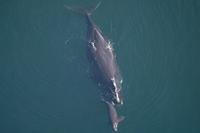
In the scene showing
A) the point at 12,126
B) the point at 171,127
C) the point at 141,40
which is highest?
the point at 141,40

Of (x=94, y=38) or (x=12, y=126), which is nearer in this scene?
(x=94, y=38)

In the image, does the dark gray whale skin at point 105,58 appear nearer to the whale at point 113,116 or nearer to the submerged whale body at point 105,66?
the submerged whale body at point 105,66

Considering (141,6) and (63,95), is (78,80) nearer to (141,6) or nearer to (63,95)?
(63,95)

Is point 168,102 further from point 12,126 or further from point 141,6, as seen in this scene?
point 12,126

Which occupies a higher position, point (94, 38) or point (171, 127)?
point (94, 38)

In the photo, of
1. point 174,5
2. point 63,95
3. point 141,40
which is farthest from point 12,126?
point 174,5

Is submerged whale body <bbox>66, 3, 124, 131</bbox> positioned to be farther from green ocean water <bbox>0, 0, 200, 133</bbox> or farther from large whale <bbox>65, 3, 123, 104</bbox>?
green ocean water <bbox>0, 0, 200, 133</bbox>
